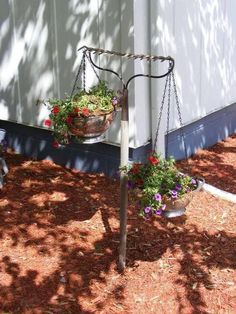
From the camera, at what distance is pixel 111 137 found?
6.31 m

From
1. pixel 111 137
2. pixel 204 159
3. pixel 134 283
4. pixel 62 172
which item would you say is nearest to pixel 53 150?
pixel 62 172

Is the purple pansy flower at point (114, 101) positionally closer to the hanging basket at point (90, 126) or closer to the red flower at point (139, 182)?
the hanging basket at point (90, 126)

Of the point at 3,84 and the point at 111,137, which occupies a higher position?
the point at 3,84

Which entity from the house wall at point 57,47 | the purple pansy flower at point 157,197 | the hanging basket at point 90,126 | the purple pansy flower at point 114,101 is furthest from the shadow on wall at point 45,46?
the purple pansy flower at point 157,197

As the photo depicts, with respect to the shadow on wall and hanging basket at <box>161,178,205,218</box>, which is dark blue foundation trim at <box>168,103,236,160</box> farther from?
hanging basket at <box>161,178,205,218</box>

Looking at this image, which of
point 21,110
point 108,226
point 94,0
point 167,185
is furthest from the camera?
point 21,110

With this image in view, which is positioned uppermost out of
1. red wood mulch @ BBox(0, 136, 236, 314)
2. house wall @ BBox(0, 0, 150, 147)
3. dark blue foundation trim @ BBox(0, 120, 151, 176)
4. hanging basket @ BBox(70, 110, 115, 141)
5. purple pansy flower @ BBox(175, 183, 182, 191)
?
house wall @ BBox(0, 0, 150, 147)

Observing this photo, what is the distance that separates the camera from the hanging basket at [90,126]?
435cm

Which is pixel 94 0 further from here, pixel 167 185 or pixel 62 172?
Answer: pixel 167 185

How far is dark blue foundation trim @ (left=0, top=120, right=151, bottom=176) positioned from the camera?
6461mm

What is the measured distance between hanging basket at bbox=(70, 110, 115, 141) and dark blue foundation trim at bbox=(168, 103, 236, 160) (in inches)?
93.1

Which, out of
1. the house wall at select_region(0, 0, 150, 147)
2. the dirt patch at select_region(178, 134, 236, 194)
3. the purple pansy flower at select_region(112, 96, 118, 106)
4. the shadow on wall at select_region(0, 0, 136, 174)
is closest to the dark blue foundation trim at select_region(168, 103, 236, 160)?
the dirt patch at select_region(178, 134, 236, 194)

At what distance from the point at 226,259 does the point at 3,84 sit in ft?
13.2

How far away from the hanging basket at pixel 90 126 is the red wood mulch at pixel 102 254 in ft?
3.84
